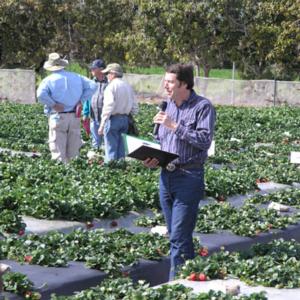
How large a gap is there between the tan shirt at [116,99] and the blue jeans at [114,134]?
0.09 metres

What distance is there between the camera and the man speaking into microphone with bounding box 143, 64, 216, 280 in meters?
6.54

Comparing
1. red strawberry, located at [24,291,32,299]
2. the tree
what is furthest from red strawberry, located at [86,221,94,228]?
the tree

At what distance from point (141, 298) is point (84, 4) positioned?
34814 millimetres

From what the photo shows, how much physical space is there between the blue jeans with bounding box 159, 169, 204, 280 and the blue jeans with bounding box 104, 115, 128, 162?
528cm

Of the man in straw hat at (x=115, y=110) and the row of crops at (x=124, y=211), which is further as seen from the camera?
the man in straw hat at (x=115, y=110)

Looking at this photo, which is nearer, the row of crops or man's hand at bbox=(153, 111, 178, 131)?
man's hand at bbox=(153, 111, 178, 131)

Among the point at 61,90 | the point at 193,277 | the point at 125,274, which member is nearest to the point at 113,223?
the point at 125,274

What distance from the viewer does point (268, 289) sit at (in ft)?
20.7

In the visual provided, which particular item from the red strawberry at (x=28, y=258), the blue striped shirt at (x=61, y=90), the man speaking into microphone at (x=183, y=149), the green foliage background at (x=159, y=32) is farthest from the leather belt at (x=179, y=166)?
the green foliage background at (x=159, y=32)

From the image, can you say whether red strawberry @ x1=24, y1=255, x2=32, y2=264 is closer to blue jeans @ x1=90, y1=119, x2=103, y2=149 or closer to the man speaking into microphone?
the man speaking into microphone

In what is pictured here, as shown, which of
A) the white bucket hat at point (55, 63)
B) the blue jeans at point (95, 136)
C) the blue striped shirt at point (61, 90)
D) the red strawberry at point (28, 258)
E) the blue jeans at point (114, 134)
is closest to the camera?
the red strawberry at point (28, 258)

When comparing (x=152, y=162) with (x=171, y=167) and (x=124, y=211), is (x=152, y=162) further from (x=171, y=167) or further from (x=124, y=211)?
(x=124, y=211)

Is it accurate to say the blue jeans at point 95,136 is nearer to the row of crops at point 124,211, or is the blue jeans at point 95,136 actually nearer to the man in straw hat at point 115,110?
the row of crops at point 124,211

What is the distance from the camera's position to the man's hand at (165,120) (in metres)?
6.39
